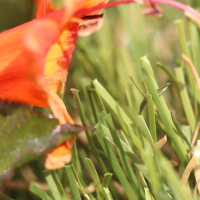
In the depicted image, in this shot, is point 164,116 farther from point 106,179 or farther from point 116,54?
point 116,54

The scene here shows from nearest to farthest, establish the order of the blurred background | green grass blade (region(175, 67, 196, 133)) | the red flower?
the red flower, green grass blade (region(175, 67, 196, 133)), the blurred background

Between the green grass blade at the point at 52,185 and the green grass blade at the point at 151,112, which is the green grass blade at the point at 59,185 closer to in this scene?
the green grass blade at the point at 52,185

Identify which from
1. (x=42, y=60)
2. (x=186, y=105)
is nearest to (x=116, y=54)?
(x=186, y=105)

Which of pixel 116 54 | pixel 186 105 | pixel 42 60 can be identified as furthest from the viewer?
pixel 116 54

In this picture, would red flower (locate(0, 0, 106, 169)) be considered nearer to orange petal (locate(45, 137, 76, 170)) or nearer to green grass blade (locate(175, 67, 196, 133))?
orange petal (locate(45, 137, 76, 170))

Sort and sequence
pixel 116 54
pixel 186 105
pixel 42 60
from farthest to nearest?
1. pixel 116 54
2. pixel 186 105
3. pixel 42 60

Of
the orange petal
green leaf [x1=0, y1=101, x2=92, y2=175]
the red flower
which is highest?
the red flower

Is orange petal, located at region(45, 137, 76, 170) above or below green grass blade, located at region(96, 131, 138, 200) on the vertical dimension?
above

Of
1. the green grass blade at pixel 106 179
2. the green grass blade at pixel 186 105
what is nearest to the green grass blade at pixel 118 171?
the green grass blade at pixel 106 179

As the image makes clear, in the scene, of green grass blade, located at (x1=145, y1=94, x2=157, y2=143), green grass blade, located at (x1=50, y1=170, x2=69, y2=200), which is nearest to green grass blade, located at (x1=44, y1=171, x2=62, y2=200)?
green grass blade, located at (x1=50, y1=170, x2=69, y2=200)
